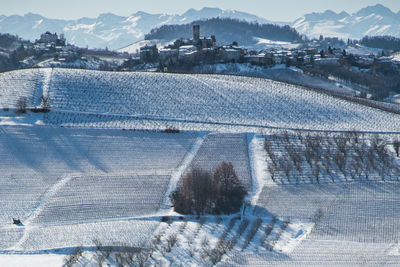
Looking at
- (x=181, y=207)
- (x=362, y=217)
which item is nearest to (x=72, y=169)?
(x=181, y=207)

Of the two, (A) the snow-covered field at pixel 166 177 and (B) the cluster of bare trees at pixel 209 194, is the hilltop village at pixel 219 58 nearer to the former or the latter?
(A) the snow-covered field at pixel 166 177

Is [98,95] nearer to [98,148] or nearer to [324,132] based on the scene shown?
[98,148]

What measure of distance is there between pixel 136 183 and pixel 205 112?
72.9 feet

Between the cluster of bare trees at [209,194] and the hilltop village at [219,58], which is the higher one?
the hilltop village at [219,58]

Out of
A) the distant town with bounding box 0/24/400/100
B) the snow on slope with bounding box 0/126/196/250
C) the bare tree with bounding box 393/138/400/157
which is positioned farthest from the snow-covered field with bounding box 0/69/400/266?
the distant town with bounding box 0/24/400/100

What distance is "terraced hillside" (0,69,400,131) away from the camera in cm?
5838

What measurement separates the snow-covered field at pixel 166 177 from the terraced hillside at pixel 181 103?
274 millimetres

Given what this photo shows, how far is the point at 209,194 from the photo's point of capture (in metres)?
38.3

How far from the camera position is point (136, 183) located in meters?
42.7

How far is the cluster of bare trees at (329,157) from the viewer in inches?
1719

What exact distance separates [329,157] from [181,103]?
2514 centimetres

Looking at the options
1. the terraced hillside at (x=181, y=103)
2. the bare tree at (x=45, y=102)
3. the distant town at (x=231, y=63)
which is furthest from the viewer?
the distant town at (x=231, y=63)

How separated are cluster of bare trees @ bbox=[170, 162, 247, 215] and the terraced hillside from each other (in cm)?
1764

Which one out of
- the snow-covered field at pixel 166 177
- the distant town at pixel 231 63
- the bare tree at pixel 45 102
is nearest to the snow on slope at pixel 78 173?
the snow-covered field at pixel 166 177
